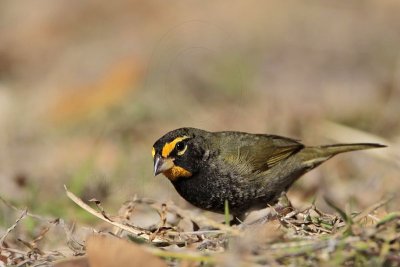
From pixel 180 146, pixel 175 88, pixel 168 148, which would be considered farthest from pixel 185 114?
pixel 168 148

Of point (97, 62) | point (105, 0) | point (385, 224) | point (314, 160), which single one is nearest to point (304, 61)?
point (97, 62)

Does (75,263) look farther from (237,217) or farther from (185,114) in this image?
(185,114)

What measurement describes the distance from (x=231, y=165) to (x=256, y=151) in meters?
0.41

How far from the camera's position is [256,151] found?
6.51m

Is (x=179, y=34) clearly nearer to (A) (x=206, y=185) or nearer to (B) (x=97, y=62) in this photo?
(B) (x=97, y=62)

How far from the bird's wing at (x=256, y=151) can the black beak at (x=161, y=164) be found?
551 mm

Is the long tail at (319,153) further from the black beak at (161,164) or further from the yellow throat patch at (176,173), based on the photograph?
the black beak at (161,164)

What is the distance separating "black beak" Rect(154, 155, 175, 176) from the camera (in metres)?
5.68

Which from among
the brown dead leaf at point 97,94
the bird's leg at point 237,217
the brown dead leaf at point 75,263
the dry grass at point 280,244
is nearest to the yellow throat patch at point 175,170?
the bird's leg at point 237,217

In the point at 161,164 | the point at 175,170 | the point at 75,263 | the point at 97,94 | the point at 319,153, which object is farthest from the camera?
the point at 97,94

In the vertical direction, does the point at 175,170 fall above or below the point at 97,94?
above

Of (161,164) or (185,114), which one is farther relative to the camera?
(185,114)

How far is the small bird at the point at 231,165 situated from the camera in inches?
229

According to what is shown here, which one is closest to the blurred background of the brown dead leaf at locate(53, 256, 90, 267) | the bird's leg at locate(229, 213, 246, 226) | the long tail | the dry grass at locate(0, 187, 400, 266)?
the long tail
